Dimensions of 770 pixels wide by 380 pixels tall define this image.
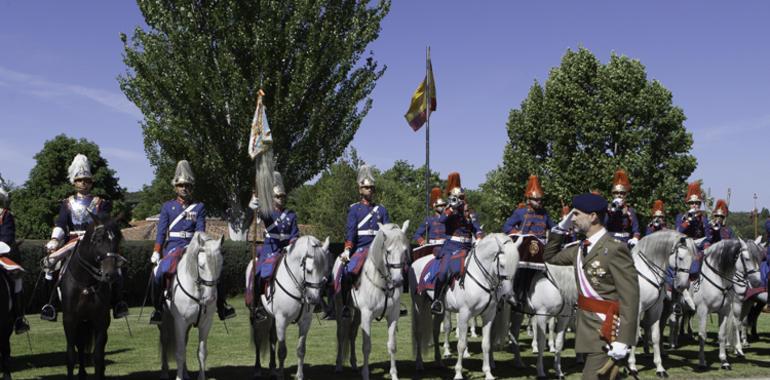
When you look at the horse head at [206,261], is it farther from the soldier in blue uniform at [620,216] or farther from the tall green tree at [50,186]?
the tall green tree at [50,186]

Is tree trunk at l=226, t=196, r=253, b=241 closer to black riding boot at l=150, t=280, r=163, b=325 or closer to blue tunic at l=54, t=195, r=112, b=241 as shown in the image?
blue tunic at l=54, t=195, r=112, b=241

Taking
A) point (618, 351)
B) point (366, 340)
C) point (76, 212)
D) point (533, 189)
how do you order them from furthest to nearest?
point (533, 189)
point (366, 340)
point (76, 212)
point (618, 351)

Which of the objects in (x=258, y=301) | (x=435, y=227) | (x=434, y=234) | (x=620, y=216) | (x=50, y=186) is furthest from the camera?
(x=50, y=186)

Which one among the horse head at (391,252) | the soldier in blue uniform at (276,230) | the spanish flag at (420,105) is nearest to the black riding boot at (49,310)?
the soldier in blue uniform at (276,230)

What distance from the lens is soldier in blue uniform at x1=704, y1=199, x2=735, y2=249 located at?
1714cm

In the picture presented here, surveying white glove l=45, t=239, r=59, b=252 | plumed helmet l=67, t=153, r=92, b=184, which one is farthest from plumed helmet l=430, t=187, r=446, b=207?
white glove l=45, t=239, r=59, b=252

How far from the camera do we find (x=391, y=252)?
11.3m

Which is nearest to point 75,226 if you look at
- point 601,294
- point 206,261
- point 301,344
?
point 206,261

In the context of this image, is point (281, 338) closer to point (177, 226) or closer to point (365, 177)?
point (177, 226)

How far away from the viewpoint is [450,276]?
12852mm

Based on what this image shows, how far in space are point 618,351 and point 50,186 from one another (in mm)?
58553

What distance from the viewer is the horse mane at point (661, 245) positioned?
12.6 metres

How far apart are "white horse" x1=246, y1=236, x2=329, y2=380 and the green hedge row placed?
1196 centimetres

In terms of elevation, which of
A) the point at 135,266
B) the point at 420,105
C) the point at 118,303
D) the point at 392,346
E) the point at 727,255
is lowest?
the point at 392,346
